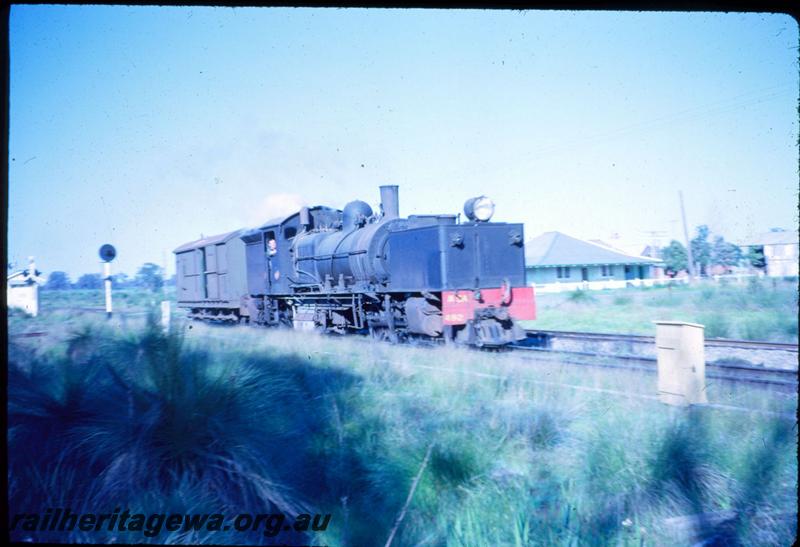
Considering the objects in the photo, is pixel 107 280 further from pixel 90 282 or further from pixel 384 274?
pixel 384 274

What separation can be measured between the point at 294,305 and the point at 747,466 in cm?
1371

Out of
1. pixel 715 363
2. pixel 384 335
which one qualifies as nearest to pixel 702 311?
pixel 715 363

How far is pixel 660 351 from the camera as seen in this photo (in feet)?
24.8

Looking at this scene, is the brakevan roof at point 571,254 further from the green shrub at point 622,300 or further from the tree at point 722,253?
the green shrub at point 622,300

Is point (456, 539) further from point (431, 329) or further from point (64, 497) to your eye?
point (431, 329)

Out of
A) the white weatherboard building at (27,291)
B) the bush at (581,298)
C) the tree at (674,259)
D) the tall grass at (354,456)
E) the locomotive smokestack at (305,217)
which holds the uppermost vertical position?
the locomotive smokestack at (305,217)

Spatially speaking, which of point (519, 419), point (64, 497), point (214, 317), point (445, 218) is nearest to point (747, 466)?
point (519, 419)

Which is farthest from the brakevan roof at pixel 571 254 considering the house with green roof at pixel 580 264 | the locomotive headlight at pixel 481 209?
the locomotive headlight at pixel 481 209

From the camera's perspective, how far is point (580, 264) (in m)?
41.8

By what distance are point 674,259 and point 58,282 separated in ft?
166

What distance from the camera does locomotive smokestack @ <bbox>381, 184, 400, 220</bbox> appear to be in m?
14.8

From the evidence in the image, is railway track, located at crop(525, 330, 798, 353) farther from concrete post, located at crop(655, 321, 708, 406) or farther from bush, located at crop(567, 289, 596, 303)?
bush, located at crop(567, 289, 596, 303)

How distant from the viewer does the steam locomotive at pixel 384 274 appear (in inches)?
459

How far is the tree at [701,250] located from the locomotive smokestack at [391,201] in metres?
34.6
